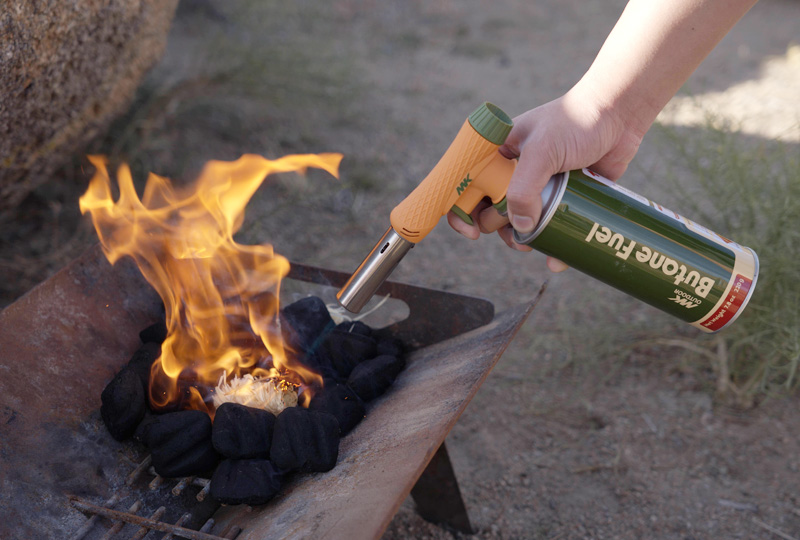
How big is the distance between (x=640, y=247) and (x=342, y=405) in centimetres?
86

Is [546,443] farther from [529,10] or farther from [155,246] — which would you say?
[529,10]

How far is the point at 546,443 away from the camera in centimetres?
241

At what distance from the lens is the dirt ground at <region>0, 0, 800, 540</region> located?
217 cm

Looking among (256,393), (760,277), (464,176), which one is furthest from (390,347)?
(760,277)

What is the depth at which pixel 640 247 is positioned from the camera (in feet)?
4.75

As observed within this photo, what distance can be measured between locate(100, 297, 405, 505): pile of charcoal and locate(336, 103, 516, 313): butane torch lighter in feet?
0.98

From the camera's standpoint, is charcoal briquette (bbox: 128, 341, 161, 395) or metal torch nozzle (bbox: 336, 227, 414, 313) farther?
charcoal briquette (bbox: 128, 341, 161, 395)

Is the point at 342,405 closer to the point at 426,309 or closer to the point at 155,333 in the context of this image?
the point at 426,309

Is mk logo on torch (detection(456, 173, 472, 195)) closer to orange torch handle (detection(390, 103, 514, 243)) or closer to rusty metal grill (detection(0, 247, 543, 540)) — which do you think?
orange torch handle (detection(390, 103, 514, 243))

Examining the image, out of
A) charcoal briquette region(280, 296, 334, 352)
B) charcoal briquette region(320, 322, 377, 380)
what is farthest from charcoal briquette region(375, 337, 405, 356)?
charcoal briquette region(280, 296, 334, 352)

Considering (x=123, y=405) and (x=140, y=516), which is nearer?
(x=140, y=516)

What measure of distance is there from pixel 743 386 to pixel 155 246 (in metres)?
2.34

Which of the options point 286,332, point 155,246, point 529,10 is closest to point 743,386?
point 286,332

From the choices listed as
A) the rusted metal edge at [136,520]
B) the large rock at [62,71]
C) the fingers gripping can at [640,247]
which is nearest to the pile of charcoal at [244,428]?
the rusted metal edge at [136,520]
